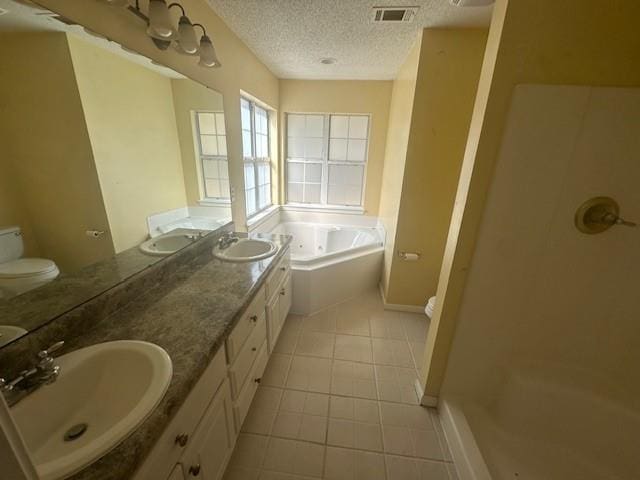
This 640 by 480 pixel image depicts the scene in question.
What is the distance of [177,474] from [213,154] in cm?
174

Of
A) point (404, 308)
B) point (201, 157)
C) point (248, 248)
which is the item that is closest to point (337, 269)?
point (404, 308)

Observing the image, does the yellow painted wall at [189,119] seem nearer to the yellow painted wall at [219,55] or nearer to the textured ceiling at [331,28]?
the yellow painted wall at [219,55]

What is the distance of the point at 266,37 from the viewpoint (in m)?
2.10

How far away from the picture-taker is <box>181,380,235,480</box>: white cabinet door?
865 millimetres

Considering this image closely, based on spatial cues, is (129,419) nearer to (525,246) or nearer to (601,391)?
(525,246)

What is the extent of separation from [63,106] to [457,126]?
233 cm

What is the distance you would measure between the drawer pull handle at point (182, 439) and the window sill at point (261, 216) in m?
1.99

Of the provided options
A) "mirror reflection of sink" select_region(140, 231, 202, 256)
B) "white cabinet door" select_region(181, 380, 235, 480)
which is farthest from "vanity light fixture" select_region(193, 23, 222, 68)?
"white cabinet door" select_region(181, 380, 235, 480)

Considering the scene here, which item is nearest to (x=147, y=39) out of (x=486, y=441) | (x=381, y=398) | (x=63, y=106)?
(x=63, y=106)

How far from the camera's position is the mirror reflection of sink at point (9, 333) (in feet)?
2.43

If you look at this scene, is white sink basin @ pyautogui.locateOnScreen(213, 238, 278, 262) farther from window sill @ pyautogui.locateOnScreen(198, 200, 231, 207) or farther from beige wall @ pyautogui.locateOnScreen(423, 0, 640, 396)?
beige wall @ pyautogui.locateOnScreen(423, 0, 640, 396)

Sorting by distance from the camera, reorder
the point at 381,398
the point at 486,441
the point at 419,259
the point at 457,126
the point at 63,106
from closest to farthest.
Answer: the point at 63,106
the point at 486,441
the point at 381,398
the point at 457,126
the point at 419,259

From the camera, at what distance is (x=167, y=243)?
1.44 m

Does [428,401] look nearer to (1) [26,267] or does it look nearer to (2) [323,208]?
(1) [26,267]
